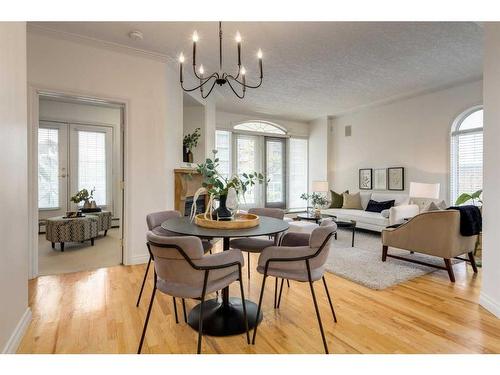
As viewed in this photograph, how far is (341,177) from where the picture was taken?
7574 millimetres

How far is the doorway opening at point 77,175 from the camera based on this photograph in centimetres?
457

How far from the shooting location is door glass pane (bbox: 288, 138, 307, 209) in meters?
8.31

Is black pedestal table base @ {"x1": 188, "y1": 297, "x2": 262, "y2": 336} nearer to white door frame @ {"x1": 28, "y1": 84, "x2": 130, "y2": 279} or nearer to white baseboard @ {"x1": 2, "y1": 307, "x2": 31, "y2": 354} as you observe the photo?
white baseboard @ {"x1": 2, "y1": 307, "x2": 31, "y2": 354}

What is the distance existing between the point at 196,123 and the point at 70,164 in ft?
10.2

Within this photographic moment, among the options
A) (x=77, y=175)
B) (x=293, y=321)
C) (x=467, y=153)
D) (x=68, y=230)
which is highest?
(x=467, y=153)

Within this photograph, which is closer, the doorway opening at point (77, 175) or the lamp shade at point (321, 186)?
the doorway opening at point (77, 175)

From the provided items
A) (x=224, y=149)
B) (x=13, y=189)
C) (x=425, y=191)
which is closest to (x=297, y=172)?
(x=224, y=149)

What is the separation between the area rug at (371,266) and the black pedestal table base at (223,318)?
4.47 feet

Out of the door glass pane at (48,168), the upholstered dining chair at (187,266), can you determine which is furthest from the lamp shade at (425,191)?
the door glass pane at (48,168)

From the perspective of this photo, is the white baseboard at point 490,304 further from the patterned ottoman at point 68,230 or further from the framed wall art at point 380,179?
the patterned ottoman at point 68,230

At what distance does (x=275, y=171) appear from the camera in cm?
809

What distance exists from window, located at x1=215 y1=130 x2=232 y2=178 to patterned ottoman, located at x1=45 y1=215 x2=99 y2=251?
3308 mm

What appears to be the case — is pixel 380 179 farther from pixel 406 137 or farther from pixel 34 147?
pixel 34 147
